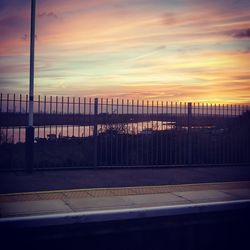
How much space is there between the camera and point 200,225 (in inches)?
185

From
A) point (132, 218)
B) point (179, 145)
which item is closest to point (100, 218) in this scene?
point (132, 218)

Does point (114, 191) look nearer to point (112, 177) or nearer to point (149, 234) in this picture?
point (112, 177)

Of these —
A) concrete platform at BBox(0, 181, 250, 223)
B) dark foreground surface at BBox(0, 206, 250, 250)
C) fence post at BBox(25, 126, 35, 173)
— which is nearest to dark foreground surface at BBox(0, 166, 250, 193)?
fence post at BBox(25, 126, 35, 173)

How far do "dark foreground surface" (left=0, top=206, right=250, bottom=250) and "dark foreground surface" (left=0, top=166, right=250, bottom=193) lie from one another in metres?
3.91

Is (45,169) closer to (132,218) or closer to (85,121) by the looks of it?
(85,121)

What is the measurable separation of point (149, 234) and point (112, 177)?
5214 mm

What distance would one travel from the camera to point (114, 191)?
7.76 metres

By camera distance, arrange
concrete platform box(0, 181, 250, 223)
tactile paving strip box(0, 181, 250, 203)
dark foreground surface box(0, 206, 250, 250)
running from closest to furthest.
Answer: dark foreground surface box(0, 206, 250, 250) → concrete platform box(0, 181, 250, 223) → tactile paving strip box(0, 181, 250, 203)

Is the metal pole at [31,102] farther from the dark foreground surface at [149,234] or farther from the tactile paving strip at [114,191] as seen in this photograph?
the dark foreground surface at [149,234]

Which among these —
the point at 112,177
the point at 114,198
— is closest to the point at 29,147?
the point at 112,177

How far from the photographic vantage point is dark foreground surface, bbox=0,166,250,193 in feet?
27.4

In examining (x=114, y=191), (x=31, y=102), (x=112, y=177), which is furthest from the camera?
(x=31, y=102)

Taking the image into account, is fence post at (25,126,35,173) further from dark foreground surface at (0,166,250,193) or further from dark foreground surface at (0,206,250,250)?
dark foreground surface at (0,206,250,250)

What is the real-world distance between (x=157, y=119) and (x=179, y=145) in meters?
1.61
